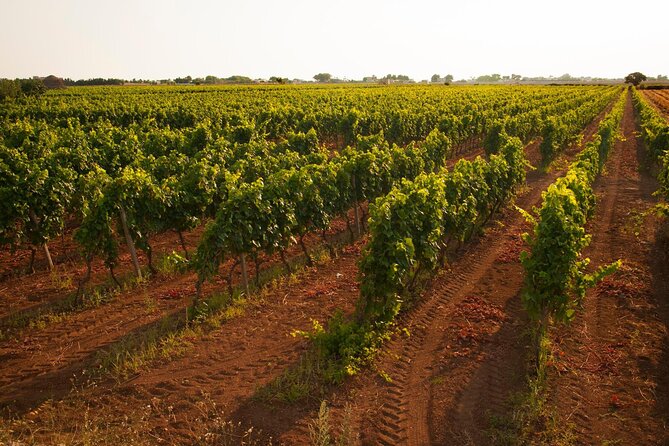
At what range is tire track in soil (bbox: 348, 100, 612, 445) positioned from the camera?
6.67 meters

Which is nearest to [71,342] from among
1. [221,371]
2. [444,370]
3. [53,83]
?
[221,371]

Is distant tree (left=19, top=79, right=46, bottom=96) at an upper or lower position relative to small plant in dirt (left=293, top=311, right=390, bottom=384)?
upper

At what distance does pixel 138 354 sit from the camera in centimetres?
845

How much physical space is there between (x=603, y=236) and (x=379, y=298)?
32.4 ft

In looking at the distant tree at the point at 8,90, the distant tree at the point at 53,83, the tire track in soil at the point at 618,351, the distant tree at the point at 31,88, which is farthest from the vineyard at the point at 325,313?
the distant tree at the point at 53,83

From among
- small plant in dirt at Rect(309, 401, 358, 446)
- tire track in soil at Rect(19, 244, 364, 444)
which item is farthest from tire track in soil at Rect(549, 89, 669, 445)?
tire track in soil at Rect(19, 244, 364, 444)

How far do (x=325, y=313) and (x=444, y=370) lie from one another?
3050 mm

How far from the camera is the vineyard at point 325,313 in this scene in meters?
6.88

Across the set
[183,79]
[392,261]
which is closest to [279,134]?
[392,261]

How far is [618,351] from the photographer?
28.0ft

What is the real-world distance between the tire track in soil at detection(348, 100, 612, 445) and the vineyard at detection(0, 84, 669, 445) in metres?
0.04

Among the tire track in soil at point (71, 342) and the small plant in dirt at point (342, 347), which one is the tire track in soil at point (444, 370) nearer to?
the small plant in dirt at point (342, 347)

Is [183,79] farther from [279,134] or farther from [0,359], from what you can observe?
[0,359]

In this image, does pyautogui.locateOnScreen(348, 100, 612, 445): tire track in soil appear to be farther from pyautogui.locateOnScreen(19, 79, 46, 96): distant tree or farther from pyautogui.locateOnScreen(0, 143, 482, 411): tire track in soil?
pyautogui.locateOnScreen(19, 79, 46, 96): distant tree
